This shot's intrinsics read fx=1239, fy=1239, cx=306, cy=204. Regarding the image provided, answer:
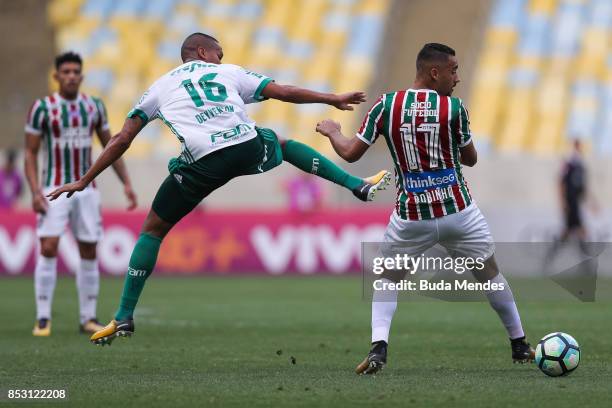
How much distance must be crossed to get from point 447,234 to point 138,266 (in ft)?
7.58

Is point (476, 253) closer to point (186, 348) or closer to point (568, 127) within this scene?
point (186, 348)

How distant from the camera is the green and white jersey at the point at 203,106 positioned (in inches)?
339

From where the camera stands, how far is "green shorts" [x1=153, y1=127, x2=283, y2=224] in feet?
28.4

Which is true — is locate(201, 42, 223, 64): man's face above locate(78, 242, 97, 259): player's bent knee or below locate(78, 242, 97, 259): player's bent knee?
above

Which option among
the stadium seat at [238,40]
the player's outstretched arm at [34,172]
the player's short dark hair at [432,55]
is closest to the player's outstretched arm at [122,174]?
the player's outstretched arm at [34,172]

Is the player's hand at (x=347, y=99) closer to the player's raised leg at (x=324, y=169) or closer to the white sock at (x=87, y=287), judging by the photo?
the player's raised leg at (x=324, y=169)

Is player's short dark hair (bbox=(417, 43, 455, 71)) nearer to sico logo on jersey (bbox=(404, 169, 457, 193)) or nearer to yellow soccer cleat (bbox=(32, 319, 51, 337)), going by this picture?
sico logo on jersey (bbox=(404, 169, 457, 193))

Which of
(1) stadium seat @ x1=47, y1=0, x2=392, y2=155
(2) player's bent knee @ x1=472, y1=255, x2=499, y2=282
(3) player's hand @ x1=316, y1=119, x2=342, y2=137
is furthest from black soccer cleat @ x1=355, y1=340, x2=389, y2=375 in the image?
(1) stadium seat @ x1=47, y1=0, x2=392, y2=155

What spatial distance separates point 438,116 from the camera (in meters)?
8.12

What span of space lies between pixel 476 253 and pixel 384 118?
43.4 inches

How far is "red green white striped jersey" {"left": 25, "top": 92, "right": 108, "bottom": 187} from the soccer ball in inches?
206

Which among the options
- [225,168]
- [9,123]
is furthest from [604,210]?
[9,123]

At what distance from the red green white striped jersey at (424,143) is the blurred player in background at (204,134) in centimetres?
30

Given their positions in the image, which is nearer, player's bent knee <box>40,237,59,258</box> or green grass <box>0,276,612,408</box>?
green grass <box>0,276,612,408</box>
